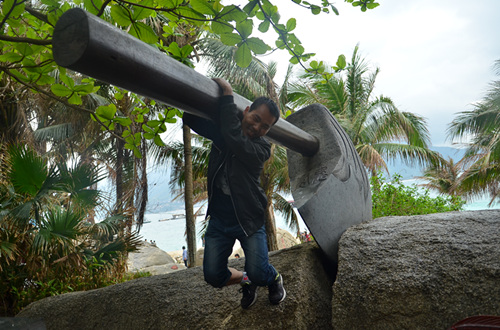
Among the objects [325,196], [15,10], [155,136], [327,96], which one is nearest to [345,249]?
[325,196]

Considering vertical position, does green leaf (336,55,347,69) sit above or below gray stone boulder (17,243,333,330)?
above

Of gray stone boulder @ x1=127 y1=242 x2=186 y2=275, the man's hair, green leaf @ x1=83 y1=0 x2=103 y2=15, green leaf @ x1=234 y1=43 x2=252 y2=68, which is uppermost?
green leaf @ x1=83 y1=0 x2=103 y2=15

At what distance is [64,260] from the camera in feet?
17.7

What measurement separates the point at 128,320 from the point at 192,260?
581cm

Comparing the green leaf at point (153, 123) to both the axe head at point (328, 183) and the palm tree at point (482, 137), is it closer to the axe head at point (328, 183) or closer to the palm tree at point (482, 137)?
the axe head at point (328, 183)

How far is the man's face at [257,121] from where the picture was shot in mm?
2215

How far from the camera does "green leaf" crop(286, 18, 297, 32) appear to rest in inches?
81.6

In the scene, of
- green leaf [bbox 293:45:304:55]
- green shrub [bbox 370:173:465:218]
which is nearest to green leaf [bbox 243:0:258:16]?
green leaf [bbox 293:45:304:55]

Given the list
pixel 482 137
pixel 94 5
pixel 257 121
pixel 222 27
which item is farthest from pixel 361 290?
pixel 482 137

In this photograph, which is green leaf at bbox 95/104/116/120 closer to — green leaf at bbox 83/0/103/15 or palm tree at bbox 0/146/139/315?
green leaf at bbox 83/0/103/15

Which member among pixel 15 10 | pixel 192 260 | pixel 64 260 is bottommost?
pixel 192 260

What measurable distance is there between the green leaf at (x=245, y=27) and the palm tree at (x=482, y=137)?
1360cm

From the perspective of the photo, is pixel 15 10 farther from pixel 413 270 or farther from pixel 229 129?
pixel 413 270

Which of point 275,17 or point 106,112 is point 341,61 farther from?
point 106,112
